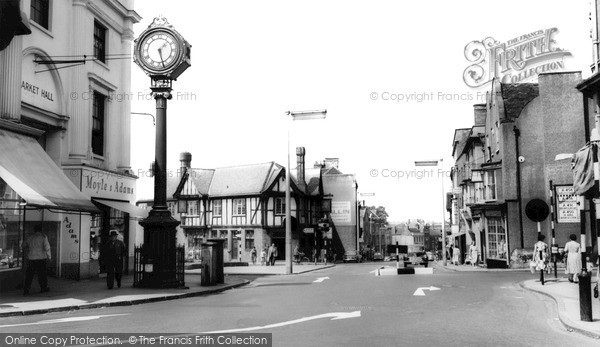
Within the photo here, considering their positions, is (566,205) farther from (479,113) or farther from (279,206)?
(279,206)

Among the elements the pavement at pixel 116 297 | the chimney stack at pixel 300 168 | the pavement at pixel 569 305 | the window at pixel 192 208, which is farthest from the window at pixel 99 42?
the chimney stack at pixel 300 168

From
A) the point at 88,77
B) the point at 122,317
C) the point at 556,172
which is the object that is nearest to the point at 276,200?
the point at 556,172

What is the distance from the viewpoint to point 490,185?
35.9 metres

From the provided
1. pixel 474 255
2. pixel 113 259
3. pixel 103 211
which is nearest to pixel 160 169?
pixel 113 259

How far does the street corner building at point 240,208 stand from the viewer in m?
53.2

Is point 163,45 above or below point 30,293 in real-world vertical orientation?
above

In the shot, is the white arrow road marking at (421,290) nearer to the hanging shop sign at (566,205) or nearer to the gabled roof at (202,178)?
the hanging shop sign at (566,205)

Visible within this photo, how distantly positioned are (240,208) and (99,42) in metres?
32.5

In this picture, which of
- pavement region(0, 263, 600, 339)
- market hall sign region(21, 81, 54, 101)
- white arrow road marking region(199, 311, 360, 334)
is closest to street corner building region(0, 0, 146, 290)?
market hall sign region(21, 81, 54, 101)

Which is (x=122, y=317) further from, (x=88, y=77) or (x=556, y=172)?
(x=556, y=172)

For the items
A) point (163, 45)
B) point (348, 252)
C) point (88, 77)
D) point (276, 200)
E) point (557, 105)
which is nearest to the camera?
point (163, 45)

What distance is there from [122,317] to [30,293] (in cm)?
578

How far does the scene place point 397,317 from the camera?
1098 centimetres

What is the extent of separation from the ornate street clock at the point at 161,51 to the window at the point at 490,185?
2412 centimetres
